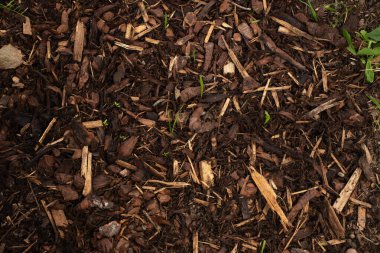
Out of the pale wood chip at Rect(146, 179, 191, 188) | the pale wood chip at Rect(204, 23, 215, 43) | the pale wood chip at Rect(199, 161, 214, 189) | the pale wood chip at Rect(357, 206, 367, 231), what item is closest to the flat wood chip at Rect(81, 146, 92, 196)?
the pale wood chip at Rect(146, 179, 191, 188)

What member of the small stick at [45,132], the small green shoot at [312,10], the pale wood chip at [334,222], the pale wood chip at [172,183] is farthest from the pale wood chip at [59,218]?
the small green shoot at [312,10]

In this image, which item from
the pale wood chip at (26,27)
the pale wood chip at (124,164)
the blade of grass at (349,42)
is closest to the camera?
the pale wood chip at (124,164)

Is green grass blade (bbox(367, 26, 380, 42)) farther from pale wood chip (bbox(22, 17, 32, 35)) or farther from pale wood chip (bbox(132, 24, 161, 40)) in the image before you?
pale wood chip (bbox(22, 17, 32, 35))

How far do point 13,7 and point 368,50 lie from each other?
2027mm

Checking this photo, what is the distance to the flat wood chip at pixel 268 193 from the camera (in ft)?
6.48

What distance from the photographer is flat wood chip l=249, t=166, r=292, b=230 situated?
198 centimetres

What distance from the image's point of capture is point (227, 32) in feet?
7.14

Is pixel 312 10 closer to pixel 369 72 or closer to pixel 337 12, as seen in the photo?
pixel 337 12

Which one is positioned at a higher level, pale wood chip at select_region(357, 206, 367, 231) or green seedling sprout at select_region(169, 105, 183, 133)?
green seedling sprout at select_region(169, 105, 183, 133)

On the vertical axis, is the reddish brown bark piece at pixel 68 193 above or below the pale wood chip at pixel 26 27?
below

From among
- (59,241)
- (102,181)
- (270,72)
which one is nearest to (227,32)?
(270,72)

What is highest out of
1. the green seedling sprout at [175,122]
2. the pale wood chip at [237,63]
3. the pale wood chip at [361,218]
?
the pale wood chip at [237,63]

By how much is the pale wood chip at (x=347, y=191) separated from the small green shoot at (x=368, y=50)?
1.78ft

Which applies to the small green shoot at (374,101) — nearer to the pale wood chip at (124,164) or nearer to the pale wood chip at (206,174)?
the pale wood chip at (206,174)
